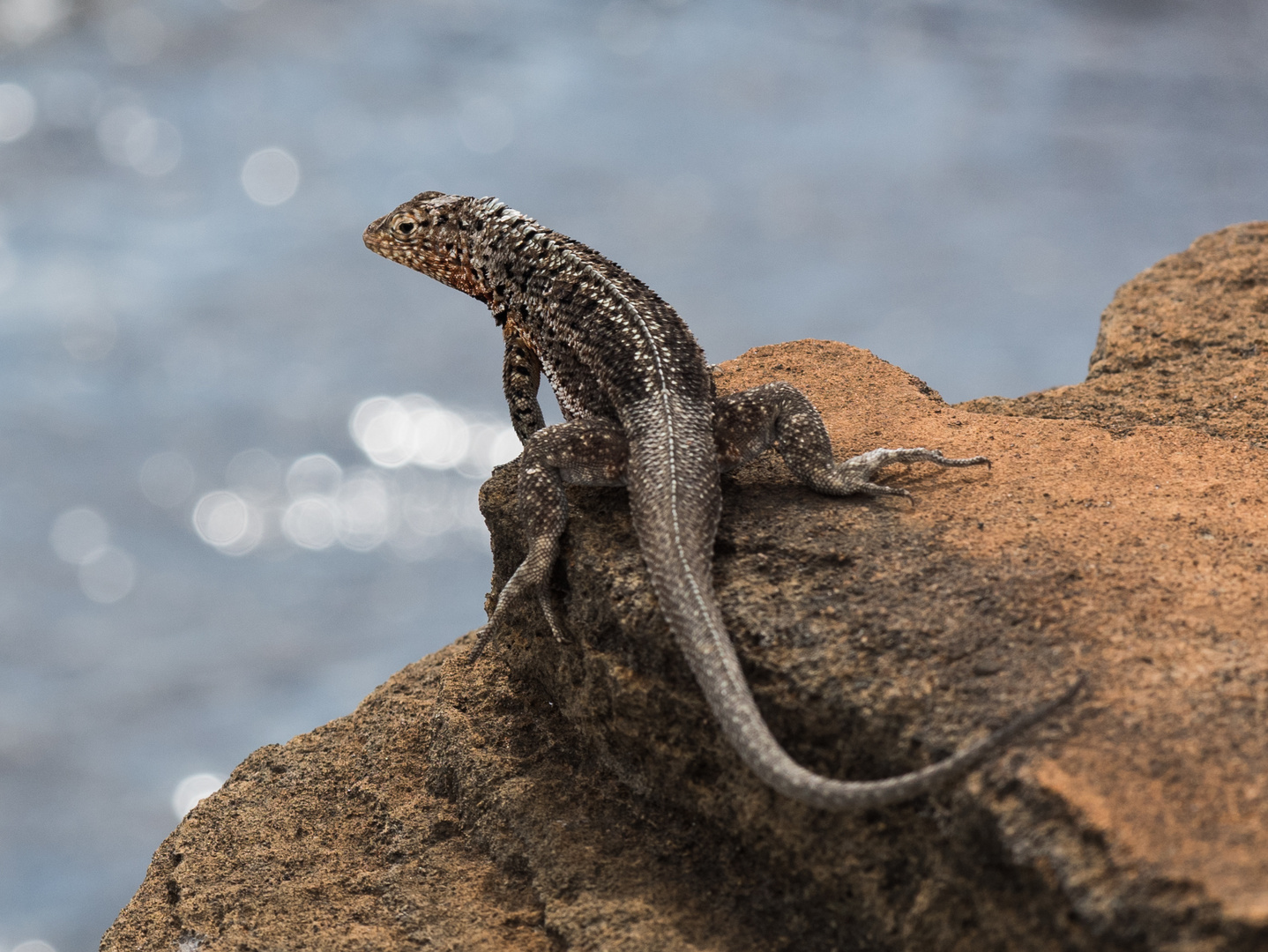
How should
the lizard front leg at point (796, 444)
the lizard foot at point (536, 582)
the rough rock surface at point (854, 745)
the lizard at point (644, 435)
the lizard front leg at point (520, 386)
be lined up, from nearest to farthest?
the rough rock surface at point (854, 745)
the lizard at point (644, 435)
the lizard foot at point (536, 582)
the lizard front leg at point (796, 444)
the lizard front leg at point (520, 386)

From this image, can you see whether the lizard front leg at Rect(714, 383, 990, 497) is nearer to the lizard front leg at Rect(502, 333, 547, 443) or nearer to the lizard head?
the lizard front leg at Rect(502, 333, 547, 443)

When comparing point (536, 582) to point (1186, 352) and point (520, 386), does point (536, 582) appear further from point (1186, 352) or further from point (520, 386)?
point (1186, 352)

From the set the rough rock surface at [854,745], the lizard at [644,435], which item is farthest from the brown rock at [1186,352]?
the lizard at [644,435]

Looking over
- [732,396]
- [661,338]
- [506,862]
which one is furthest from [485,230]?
[506,862]

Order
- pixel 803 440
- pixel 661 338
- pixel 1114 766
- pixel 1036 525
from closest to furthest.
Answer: pixel 1114 766 → pixel 1036 525 → pixel 803 440 → pixel 661 338

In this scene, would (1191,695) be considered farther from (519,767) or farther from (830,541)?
(519,767)

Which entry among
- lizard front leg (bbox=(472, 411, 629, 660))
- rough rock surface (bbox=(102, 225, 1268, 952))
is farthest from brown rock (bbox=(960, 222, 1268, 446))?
lizard front leg (bbox=(472, 411, 629, 660))

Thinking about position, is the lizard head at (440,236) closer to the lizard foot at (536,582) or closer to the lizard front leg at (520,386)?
the lizard front leg at (520,386)
